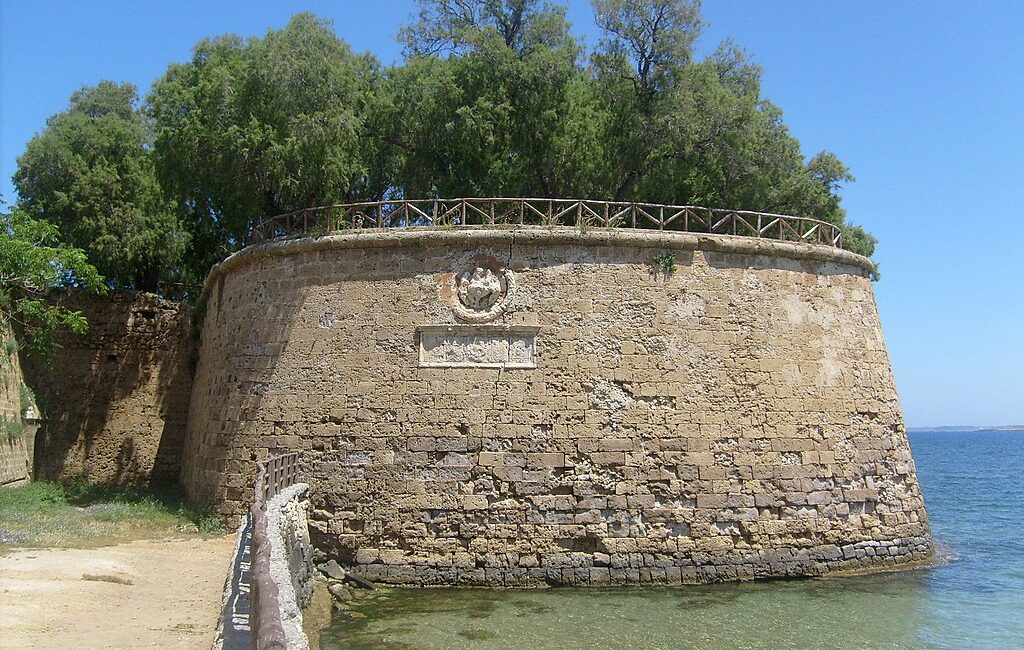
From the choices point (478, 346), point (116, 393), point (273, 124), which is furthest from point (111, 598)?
point (116, 393)

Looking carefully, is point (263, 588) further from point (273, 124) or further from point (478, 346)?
point (273, 124)

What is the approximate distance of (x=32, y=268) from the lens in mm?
16922

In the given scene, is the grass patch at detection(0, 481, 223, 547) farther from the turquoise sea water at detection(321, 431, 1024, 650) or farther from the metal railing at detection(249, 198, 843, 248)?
the metal railing at detection(249, 198, 843, 248)

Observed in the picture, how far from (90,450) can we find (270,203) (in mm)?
8102

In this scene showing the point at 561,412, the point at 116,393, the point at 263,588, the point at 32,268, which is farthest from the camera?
the point at 116,393

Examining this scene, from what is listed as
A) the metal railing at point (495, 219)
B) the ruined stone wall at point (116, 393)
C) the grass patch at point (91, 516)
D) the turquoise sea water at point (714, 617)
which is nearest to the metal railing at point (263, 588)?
the turquoise sea water at point (714, 617)

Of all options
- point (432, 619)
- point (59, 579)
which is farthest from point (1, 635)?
point (432, 619)

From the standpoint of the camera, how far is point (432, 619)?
36.7 feet

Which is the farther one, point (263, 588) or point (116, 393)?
point (116, 393)

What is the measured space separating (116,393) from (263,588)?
684 inches

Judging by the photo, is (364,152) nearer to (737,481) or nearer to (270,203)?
(270,203)

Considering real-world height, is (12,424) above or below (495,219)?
below

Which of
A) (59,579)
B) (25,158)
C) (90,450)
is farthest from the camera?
(25,158)

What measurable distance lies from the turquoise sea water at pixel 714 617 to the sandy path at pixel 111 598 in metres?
1.94
